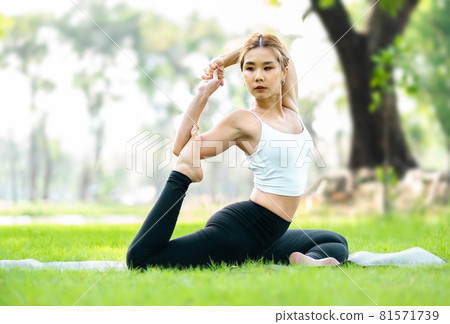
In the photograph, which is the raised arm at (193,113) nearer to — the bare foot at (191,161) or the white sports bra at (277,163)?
the bare foot at (191,161)

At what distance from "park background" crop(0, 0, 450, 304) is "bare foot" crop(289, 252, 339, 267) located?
Result: 0.66 metres

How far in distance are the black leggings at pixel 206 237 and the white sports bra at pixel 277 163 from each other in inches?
5.5

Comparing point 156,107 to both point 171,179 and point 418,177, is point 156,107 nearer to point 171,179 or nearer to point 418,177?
point 418,177

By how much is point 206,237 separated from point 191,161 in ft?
1.31

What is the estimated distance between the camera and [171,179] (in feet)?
8.11

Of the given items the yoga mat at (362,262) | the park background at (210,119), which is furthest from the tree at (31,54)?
the yoga mat at (362,262)

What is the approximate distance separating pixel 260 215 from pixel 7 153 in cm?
1570

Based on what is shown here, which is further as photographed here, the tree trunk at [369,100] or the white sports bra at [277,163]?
the tree trunk at [369,100]

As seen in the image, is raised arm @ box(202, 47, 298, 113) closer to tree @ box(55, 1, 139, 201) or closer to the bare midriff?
the bare midriff

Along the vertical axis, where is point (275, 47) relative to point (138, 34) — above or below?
below

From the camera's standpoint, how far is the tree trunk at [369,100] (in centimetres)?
759

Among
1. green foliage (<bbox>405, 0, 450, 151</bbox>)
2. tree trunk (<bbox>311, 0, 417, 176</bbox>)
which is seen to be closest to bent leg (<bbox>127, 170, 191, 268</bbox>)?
tree trunk (<bbox>311, 0, 417, 176</bbox>)

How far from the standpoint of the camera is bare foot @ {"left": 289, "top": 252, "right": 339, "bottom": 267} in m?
2.54

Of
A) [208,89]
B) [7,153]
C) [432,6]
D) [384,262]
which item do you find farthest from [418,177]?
[7,153]
